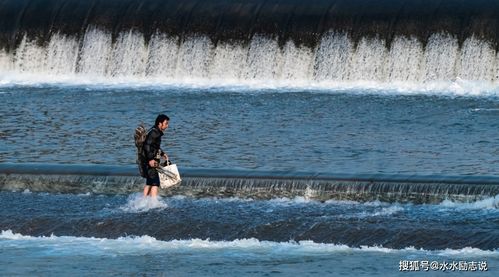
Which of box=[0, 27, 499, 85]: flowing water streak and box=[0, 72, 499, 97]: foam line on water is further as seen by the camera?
box=[0, 27, 499, 85]: flowing water streak

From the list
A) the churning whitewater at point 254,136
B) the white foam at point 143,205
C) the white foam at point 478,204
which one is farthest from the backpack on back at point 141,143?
the white foam at point 478,204

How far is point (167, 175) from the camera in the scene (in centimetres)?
2047

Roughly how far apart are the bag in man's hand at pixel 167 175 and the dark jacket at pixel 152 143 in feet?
0.80

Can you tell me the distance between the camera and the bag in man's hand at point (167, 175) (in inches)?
805

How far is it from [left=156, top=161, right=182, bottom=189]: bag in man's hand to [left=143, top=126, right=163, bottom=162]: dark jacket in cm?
24

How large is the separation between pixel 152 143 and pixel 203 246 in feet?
5.64

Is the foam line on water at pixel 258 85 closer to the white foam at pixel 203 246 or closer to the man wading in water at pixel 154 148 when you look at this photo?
the man wading in water at pixel 154 148

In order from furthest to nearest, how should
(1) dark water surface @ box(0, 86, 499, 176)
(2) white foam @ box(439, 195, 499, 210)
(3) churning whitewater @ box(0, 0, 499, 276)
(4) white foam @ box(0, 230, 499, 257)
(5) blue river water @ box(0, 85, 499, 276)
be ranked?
(1) dark water surface @ box(0, 86, 499, 176)
(2) white foam @ box(439, 195, 499, 210)
(3) churning whitewater @ box(0, 0, 499, 276)
(4) white foam @ box(0, 230, 499, 257)
(5) blue river water @ box(0, 85, 499, 276)

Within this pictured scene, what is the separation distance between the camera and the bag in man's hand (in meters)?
20.5

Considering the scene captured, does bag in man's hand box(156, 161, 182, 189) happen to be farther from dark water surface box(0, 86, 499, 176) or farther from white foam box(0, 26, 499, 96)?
white foam box(0, 26, 499, 96)

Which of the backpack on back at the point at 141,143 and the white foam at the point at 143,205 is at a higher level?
the backpack on back at the point at 141,143

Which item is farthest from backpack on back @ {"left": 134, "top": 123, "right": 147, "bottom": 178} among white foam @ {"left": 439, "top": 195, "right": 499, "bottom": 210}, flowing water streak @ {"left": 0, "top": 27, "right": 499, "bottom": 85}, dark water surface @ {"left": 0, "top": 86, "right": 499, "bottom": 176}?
flowing water streak @ {"left": 0, "top": 27, "right": 499, "bottom": 85}

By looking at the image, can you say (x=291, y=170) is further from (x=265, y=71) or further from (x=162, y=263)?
(x=265, y=71)

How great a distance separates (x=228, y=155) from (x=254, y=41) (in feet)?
37.0
